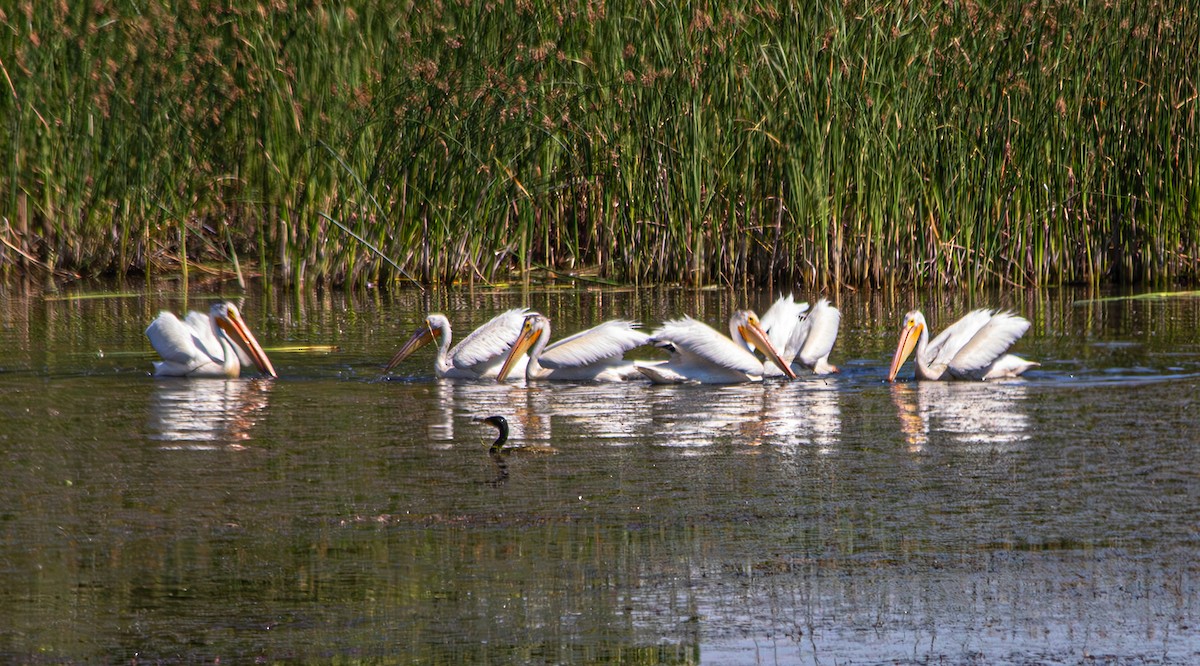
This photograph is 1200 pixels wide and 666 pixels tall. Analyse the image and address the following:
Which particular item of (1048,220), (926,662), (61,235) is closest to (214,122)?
(61,235)

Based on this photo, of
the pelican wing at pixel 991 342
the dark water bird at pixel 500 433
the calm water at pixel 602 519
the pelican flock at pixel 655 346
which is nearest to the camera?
the calm water at pixel 602 519

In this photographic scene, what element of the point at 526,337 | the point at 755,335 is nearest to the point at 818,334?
the point at 755,335

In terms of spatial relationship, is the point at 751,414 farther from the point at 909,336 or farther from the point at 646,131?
the point at 646,131

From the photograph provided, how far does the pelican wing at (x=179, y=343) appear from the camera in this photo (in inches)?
355

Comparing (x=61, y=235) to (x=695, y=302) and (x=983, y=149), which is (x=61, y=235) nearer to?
(x=695, y=302)

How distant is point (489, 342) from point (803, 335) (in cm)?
175

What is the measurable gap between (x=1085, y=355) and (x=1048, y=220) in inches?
172

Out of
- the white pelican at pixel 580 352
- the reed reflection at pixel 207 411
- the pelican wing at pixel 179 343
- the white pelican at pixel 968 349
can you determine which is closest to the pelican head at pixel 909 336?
the white pelican at pixel 968 349

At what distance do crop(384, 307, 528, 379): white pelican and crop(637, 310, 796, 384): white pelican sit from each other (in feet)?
2.41

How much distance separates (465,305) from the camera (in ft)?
40.8

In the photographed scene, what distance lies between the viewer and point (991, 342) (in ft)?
28.3

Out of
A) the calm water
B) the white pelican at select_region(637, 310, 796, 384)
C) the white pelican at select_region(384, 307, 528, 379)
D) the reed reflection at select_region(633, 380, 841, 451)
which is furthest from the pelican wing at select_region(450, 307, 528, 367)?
the reed reflection at select_region(633, 380, 841, 451)

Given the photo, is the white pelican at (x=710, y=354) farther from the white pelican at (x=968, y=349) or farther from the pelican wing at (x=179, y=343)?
the pelican wing at (x=179, y=343)

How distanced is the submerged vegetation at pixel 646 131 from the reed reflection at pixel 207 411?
3.91 m
